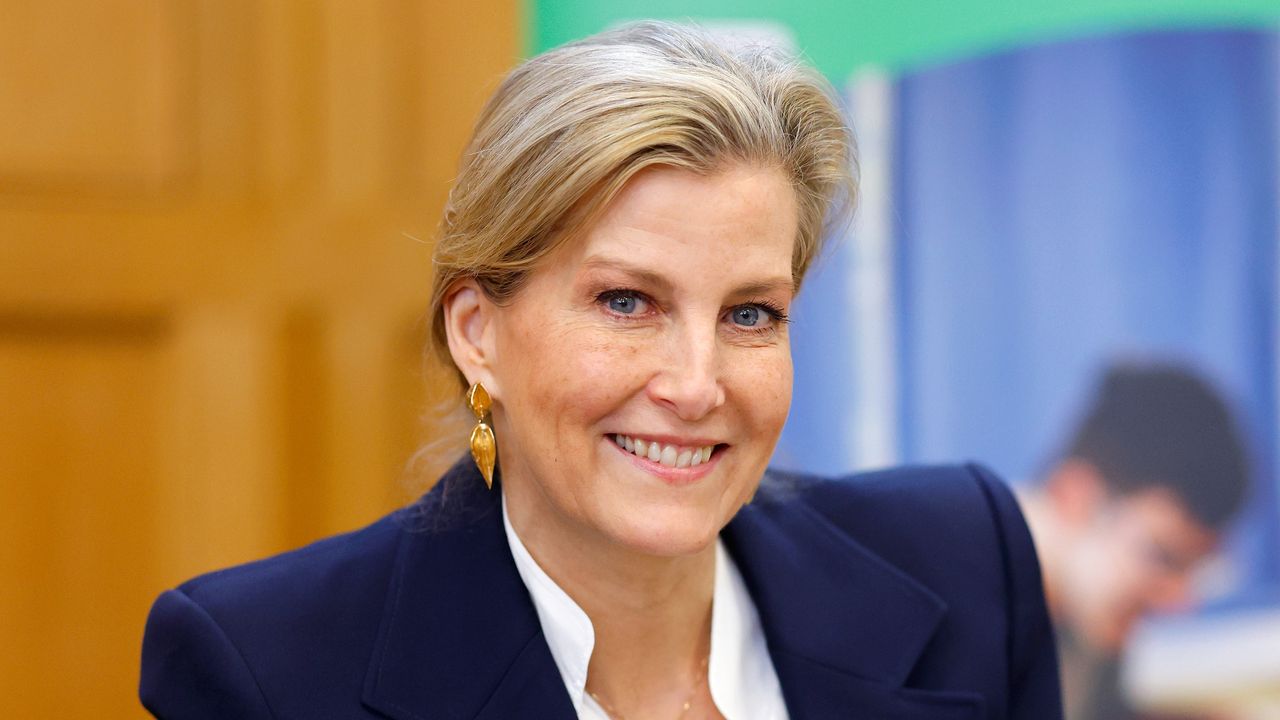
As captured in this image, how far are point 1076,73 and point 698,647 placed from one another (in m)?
1.31

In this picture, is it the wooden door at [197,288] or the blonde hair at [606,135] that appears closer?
the blonde hair at [606,135]

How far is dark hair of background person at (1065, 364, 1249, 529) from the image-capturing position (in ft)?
7.81

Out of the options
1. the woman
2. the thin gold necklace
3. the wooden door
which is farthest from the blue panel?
the thin gold necklace

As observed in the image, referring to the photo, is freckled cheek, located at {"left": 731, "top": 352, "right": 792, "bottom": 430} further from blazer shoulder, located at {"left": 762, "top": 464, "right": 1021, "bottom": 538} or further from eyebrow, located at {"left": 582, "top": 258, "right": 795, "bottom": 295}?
blazer shoulder, located at {"left": 762, "top": 464, "right": 1021, "bottom": 538}

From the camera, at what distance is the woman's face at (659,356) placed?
4.49 feet

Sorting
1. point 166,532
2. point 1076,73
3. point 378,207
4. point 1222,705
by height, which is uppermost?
point 1076,73

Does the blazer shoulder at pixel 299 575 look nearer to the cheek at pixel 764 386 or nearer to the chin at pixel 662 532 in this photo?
the chin at pixel 662 532

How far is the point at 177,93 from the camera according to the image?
85.0 inches

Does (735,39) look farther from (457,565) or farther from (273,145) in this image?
(273,145)

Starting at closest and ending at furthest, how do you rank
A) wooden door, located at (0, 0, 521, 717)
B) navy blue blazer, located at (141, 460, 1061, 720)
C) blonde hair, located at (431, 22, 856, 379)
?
blonde hair, located at (431, 22, 856, 379) → navy blue blazer, located at (141, 460, 1061, 720) → wooden door, located at (0, 0, 521, 717)

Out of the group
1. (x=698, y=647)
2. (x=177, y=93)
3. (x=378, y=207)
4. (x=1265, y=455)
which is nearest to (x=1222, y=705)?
(x=1265, y=455)

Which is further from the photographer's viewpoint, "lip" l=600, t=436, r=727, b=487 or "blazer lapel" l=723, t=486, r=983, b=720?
"blazer lapel" l=723, t=486, r=983, b=720

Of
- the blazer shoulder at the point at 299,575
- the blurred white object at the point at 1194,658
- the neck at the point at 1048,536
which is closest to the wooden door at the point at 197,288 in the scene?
the blazer shoulder at the point at 299,575

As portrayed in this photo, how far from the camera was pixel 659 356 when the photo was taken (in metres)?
1.38
